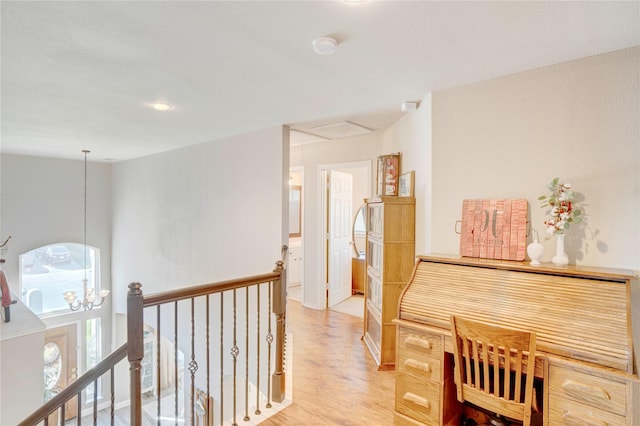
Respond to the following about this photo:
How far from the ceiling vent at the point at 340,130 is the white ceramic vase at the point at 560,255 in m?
2.33

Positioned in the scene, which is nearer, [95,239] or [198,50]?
[198,50]

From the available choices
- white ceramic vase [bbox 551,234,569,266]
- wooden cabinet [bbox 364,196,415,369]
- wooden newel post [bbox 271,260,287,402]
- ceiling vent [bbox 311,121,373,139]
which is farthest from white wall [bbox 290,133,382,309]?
white ceramic vase [bbox 551,234,569,266]

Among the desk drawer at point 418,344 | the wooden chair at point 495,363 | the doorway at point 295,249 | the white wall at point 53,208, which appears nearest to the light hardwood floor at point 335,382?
the desk drawer at point 418,344

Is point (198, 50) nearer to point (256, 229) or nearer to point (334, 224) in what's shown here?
point (256, 229)

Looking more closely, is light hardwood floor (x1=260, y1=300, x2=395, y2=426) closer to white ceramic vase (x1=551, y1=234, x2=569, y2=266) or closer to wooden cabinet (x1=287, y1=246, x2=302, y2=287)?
white ceramic vase (x1=551, y1=234, x2=569, y2=266)

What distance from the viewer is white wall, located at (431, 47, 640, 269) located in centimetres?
195

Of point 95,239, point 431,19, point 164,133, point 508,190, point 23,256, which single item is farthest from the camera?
point 95,239

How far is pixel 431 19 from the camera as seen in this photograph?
1.64 m

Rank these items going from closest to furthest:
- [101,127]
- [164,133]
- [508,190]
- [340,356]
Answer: [508,190]
[340,356]
[101,127]
[164,133]

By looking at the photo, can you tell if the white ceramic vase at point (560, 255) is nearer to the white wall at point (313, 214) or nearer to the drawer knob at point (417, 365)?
the drawer knob at point (417, 365)

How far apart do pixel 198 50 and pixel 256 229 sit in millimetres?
2352

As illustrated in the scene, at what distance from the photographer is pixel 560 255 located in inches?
79.3

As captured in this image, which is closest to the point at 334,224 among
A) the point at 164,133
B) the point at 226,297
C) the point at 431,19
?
the point at 226,297

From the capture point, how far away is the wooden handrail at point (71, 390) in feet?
4.89
